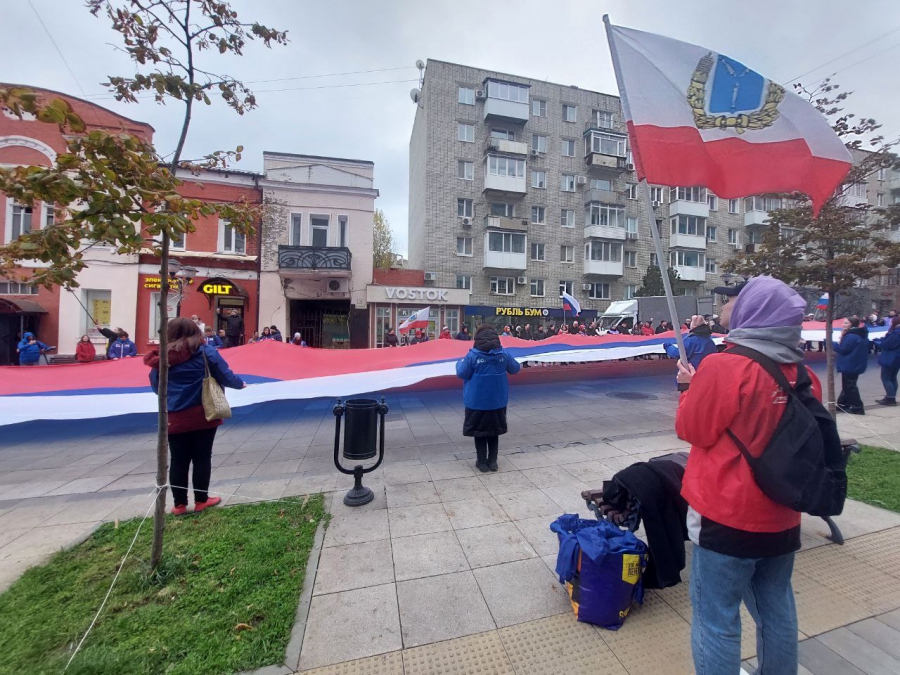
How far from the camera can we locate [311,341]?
2144cm

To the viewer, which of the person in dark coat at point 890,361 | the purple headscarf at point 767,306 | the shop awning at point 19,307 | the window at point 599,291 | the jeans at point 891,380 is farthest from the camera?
the window at point 599,291

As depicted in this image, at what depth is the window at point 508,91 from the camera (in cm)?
2791

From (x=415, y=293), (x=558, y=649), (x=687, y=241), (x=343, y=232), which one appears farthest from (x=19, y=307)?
(x=687, y=241)

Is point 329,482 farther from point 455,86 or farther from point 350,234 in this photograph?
point 455,86

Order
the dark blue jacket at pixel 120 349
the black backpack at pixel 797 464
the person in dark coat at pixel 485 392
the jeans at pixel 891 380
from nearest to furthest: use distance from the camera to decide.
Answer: the black backpack at pixel 797 464 < the person in dark coat at pixel 485 392 < the jeans at pixel 891 380 < the dark blue jacket at pixel 120 349

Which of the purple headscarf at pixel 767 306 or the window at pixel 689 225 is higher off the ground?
the window at pixel 689 225

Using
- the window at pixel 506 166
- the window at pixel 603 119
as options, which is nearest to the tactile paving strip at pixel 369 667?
the window at pixel 506 166

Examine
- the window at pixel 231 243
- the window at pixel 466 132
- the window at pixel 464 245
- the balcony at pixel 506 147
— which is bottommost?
the window at pixel 231 243

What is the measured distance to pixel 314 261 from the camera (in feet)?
64.6

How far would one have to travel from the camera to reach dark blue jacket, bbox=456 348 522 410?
4797 mm

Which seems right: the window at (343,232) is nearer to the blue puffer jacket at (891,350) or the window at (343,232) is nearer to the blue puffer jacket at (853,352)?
the blue puffer jacket at (853,352)

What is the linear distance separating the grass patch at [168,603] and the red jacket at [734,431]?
96.7 inches

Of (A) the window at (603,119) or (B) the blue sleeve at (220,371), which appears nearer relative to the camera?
(B) the blue sleeve at (220,371)

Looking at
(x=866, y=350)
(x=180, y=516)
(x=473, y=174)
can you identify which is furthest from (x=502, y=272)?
(x=180, y=516)
